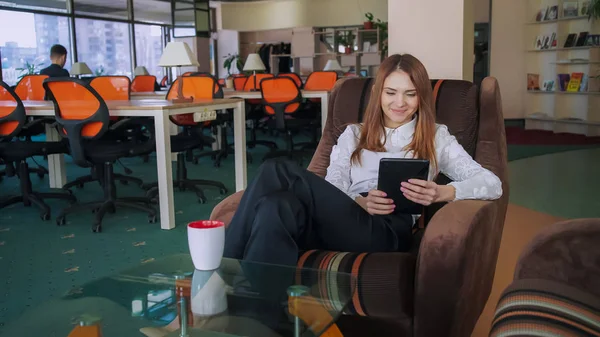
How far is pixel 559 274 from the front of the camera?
47.4 inches

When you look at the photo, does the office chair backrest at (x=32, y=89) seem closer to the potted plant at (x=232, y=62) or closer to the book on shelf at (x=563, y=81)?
the book on shelf at (x=563, y=81)

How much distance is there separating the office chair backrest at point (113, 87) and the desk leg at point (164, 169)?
150cm

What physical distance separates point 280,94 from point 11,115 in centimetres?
263

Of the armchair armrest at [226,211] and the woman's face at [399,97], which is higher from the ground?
the woman's face at [399,97]

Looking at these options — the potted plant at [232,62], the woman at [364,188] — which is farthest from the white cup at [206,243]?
the potted plant at [232,62]

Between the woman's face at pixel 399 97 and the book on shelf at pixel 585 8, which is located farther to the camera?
the book on shelf at pixel 585 8

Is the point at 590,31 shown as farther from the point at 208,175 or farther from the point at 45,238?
the point at 45,238

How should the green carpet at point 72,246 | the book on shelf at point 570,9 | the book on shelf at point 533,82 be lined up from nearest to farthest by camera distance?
the green carpet at point 72,246 → the book on shelf at point 570,9 → the book on shelf at point 533,82

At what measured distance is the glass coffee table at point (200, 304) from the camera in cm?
121

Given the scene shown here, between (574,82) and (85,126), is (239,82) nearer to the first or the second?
(85,126)

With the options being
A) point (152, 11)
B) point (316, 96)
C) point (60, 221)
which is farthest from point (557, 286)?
point (152, 11)

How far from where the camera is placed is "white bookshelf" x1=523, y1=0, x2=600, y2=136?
8.02m

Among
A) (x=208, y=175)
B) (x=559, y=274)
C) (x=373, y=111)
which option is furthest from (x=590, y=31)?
(x=559, y=274)

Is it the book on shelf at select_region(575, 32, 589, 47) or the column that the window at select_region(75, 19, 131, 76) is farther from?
the column
